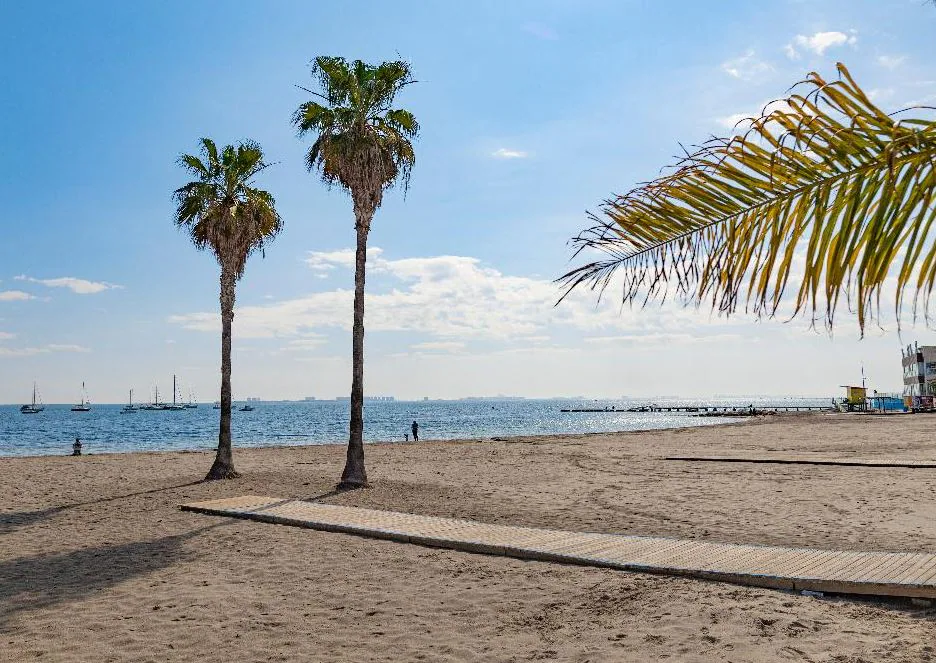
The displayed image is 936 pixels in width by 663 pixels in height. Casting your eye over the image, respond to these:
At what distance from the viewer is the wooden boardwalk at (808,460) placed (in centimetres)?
2370

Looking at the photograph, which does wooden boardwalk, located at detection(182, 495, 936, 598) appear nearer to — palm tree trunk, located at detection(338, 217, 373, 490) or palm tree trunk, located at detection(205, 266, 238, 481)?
palm tree trunk, located at detection(338, 217, 373, 490)

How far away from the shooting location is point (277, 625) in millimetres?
8477

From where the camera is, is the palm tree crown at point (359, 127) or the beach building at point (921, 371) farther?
the beach building at point (921, 371)

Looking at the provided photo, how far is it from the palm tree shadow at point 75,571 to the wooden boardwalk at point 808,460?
20.0m

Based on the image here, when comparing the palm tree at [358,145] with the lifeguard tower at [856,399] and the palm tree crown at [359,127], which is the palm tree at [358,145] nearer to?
the palm tree crown at [359,127]

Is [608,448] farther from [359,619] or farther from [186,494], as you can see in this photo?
[359,619]

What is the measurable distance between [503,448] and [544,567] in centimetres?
2788

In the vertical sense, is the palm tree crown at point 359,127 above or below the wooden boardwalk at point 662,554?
above

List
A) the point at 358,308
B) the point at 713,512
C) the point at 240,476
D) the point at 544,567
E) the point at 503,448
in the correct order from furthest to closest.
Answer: the point at 503,448
the point at 240,476
the point at 358,308
the point at 713,512
the point at 544,567

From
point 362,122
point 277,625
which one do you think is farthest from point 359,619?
point 362,122

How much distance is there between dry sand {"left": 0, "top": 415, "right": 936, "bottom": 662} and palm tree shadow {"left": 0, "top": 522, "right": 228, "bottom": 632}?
0.05 metres

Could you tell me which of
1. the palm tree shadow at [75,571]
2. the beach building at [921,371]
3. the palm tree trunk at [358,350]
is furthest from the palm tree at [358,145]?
the beach building at [921,371]

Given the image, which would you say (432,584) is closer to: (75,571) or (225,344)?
(75,571)

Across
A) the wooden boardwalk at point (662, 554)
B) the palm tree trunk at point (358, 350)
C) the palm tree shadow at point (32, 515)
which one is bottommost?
the palm tree shadow at point (32, 515)
